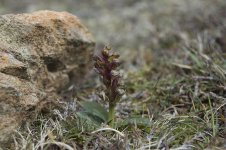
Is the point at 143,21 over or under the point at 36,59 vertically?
over

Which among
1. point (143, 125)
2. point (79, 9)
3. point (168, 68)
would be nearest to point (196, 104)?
point (143, 125)

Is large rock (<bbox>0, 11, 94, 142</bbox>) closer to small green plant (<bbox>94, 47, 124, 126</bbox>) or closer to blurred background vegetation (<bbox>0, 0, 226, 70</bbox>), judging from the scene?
small green plant (<bbox>94, 47, 124, 126</bbox>)

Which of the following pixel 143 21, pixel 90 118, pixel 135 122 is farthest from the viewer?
pixel 143 21

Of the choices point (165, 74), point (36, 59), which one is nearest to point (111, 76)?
point (36, 59)

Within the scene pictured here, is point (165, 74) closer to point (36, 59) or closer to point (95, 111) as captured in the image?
point (95, 111)

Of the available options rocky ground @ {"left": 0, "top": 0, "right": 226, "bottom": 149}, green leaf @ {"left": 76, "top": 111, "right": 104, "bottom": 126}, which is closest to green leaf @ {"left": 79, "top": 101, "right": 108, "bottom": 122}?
green leaf @ {"left": 76, "top": 111, "right": 104, "bottom": 126}

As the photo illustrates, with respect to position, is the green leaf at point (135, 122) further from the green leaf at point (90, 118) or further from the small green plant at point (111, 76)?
the green leaf at point (90, 118)

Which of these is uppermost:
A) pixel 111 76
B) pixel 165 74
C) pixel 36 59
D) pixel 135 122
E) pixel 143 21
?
pixel 143 21
